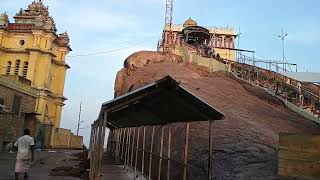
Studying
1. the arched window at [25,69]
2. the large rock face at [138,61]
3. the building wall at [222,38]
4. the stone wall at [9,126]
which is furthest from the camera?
the building wall at [222,38]

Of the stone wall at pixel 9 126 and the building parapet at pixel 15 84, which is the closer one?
the stone wall at pixel 9 126

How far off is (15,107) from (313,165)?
30.2 metres

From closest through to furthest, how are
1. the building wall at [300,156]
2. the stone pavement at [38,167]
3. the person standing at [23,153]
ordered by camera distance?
the building wall at [300,156] → the person standing at [23,153] → the stone pavement at [38,167]

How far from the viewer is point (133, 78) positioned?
3762 centimetres

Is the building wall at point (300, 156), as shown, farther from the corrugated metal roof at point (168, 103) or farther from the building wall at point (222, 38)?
the building wall at point (222, 38)

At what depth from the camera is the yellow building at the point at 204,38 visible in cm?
4819

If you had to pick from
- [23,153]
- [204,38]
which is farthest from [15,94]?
[204,38]

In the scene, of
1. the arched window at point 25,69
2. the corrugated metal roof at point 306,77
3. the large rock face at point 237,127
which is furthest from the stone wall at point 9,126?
the corrugated metal roof at point 306,77

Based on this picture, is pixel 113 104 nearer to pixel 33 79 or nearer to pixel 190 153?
pixel 190 153

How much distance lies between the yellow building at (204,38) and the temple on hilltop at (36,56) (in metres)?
16.1

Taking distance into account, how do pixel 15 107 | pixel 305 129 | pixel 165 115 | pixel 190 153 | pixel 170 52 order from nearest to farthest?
1. pixel 165 115
2. pixel 190 153
3. pixel 305 129
4. pixel 15 107
5. pixel 170 52

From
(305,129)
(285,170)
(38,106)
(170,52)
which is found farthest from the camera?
(38,106)

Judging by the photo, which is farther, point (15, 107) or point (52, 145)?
point (52, 145)

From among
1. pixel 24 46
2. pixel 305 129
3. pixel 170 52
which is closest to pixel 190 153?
pixel 305 129
